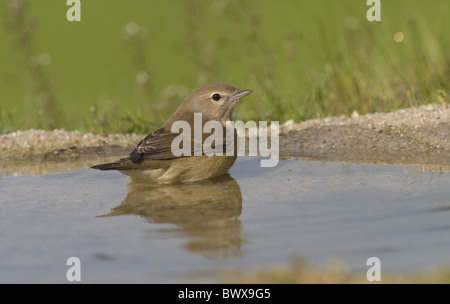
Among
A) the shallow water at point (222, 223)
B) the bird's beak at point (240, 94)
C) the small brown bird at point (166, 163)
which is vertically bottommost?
the shallow water at point (222, 223)

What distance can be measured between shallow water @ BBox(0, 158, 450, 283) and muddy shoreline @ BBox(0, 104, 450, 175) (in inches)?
20.3

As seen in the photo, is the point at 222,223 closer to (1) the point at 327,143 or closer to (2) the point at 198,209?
(2) the point at 198,209

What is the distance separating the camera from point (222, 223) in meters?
4.93

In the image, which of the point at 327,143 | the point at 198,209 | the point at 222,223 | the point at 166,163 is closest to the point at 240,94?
the point at 327,143

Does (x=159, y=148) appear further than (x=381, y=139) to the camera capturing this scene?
No

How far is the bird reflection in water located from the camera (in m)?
4.41

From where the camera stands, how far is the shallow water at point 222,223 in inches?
158

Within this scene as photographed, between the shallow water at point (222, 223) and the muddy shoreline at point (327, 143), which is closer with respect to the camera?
the shallow water at point (222, 223)

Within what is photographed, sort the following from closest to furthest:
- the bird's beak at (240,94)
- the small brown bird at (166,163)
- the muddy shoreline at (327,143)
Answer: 1. the small brown bird at (166,163)
2. the muddy shoreline at (327,143)
3. the bird's beak at (240,94)

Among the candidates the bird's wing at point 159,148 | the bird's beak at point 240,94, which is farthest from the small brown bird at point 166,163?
the bird's beak at point 240,94

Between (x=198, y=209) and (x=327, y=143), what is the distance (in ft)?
8.79

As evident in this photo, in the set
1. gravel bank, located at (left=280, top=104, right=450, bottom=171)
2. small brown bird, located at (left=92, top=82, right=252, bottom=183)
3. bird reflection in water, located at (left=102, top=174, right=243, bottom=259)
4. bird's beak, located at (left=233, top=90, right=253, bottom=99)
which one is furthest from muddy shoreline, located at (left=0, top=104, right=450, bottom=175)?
bird reflection in water, located at (left=102, top=174, right=243, bottom=259)

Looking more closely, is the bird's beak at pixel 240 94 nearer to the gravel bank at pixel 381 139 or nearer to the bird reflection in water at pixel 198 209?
the gravel bank at pixel 381 139

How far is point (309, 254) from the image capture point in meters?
4.07
